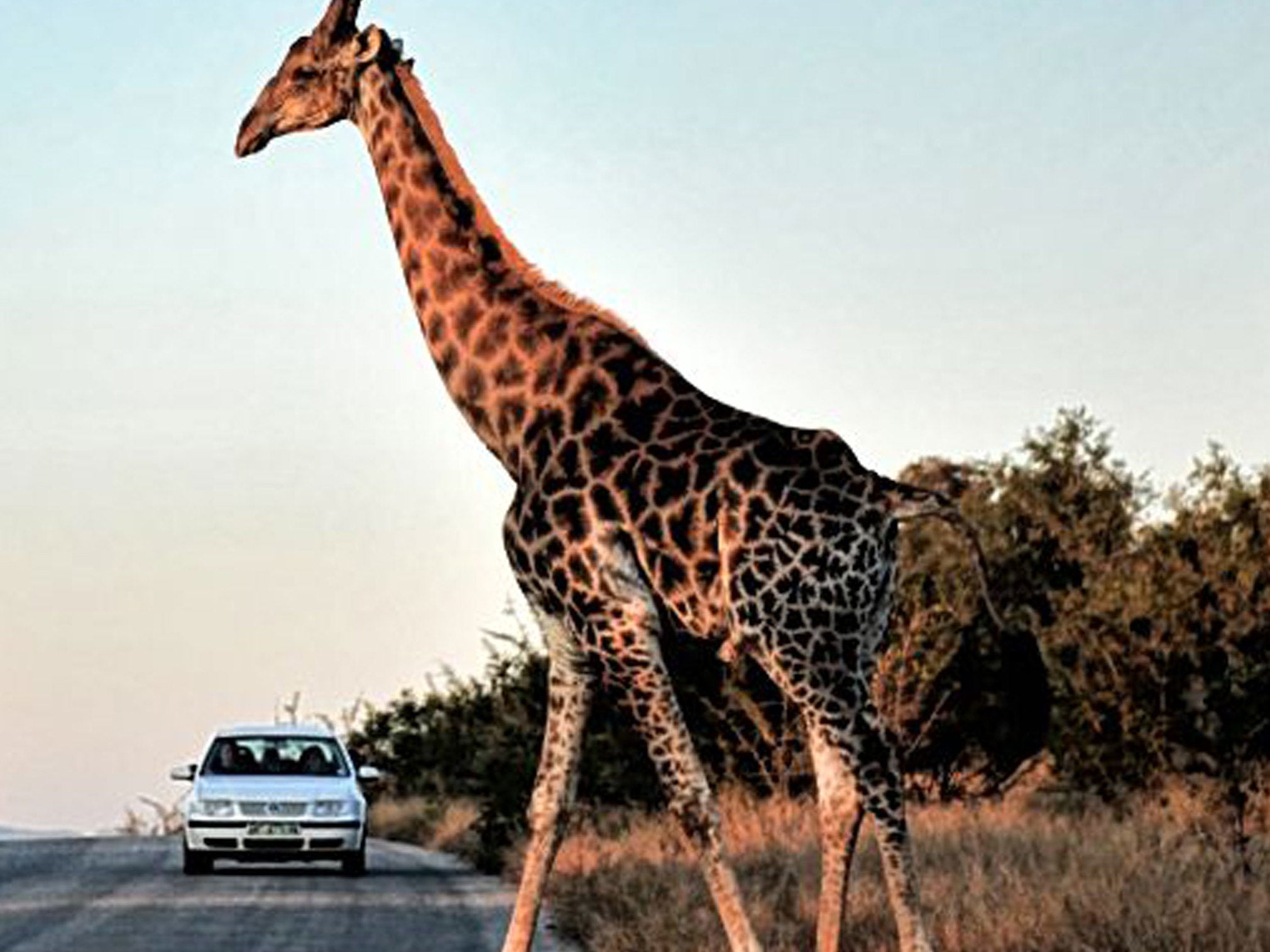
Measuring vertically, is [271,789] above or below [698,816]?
above

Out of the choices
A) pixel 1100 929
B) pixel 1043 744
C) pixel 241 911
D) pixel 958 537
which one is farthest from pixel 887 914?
pixel 958 537

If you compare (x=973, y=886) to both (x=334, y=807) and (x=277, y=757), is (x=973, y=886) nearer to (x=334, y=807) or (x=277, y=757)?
(x=334, y=807)

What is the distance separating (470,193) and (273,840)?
15.3 metres

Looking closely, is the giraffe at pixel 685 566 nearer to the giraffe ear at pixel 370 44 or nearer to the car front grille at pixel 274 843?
the giraffe ear at pixel 370 44

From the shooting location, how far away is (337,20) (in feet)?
44.3

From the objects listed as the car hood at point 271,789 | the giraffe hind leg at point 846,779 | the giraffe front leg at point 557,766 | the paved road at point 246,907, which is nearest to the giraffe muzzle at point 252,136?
the giraffe front leg at point 557,766

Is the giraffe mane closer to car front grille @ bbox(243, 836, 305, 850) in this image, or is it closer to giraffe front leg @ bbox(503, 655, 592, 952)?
giraffe front leg @ bbox(503, 655, 592, 952)

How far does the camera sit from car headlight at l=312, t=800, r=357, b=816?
91.1 ft

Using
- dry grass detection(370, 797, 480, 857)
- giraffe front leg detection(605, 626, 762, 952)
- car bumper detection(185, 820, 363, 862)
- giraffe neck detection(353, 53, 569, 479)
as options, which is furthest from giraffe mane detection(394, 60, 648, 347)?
dry grass detection(370, 797, 480, 857)

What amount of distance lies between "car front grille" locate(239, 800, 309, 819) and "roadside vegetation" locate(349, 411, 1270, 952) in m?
1.92

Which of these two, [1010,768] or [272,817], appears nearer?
[272,817]

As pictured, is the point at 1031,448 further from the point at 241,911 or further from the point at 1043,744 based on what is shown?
the point at 241,911

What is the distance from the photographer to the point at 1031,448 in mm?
46250

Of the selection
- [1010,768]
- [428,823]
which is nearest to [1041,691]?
[1010,768]
